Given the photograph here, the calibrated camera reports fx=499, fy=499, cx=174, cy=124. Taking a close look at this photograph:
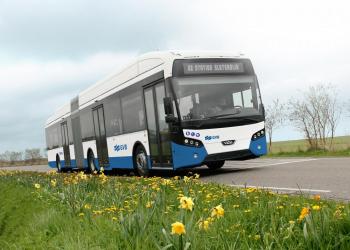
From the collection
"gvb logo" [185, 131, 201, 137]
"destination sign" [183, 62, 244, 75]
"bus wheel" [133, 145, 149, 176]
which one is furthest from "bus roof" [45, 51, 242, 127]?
"bus wheel" [133, 145, 149, 176]

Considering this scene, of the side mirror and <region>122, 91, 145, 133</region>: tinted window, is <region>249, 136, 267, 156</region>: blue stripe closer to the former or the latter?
the side mirror

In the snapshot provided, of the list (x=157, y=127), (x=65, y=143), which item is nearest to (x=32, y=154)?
(x=65, y=143)

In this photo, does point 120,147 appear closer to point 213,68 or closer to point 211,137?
point 211,137

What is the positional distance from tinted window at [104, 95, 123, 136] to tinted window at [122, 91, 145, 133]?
0.51m

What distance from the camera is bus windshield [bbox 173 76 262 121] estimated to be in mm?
11953

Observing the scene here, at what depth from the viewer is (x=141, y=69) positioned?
45.2ft

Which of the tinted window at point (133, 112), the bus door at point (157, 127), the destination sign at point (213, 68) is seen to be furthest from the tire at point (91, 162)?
the destination sign at point (213, 68)

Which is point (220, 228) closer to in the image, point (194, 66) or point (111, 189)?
point (111, 189)

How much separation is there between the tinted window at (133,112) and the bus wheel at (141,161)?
0.62m

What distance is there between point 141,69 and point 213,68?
2.25 meters

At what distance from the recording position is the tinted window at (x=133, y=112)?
45.3 feet

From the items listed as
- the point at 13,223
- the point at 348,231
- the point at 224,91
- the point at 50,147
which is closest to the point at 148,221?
the point at 348,231

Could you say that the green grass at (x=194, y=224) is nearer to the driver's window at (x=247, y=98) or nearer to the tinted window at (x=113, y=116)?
the driver's window at (x=247, y=98)

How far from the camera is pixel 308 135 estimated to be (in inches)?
1142
